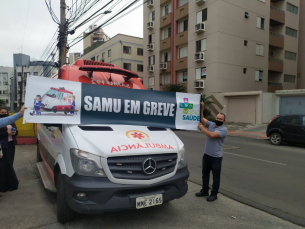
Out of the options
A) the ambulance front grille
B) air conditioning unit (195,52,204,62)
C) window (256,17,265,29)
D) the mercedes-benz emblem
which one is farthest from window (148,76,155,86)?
the mercedes-benz emblem

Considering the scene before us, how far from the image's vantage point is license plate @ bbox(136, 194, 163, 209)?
2990mm

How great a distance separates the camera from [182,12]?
26.8 meters

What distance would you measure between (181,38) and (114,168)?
1028 inches

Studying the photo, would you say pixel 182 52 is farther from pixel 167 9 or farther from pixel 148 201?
pixel 148 201

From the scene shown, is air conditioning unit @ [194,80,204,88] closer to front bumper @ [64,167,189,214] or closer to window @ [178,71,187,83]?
window @ [178,71,187,83]

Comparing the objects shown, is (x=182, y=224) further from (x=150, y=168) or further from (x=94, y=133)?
(x=94, y=133)

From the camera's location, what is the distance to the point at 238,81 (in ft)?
80.7

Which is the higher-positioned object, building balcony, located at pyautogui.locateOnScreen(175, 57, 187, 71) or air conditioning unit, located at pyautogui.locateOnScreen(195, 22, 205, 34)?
air conditioning unit, located at pyautogui.locateOnScreen(195, 22, 205, 34)

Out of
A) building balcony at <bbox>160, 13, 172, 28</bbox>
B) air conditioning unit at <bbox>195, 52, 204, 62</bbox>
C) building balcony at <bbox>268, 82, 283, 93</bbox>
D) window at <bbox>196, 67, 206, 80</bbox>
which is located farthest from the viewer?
building balcony at <bbox>160, 13, 172, 28</bbox>

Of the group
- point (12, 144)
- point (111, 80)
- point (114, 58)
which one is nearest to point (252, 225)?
point (111, 80)

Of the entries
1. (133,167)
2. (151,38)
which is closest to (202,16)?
(151,38)

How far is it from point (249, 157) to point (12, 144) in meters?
7.41

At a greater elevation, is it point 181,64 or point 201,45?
point 201,45

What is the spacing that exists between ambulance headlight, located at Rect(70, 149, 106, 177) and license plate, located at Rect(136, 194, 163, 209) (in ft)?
1.86
